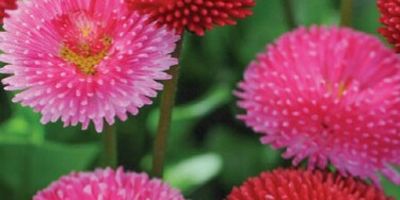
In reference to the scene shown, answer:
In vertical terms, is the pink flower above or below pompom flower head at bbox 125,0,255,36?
below

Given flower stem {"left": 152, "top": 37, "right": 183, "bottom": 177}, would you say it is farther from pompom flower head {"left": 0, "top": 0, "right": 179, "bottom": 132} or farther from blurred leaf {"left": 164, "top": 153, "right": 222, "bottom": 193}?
blurred leaf {"left": 164, "top": 153, "right": 222, "bottom": 193}

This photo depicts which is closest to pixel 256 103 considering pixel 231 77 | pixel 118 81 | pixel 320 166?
pixel 320 166

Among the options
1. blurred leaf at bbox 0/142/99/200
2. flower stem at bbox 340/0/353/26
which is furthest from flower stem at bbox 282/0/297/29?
blurred leaf at bbox 0/142/99/200

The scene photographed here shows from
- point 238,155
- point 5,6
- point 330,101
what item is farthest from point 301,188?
point 238,155

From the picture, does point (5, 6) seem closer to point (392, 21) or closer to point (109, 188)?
point (109, 188)

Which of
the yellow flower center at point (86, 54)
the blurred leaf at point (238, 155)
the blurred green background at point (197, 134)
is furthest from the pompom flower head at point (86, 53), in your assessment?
the blurred leaf at point (238, 155)

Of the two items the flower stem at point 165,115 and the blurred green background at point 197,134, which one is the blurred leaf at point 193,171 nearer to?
the blurred green background at point 197,134
